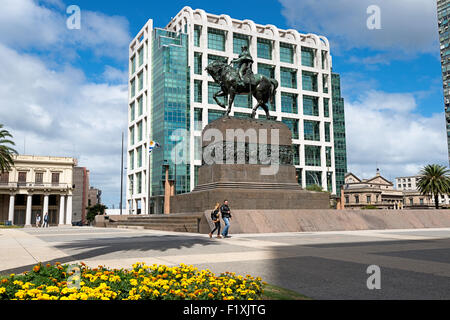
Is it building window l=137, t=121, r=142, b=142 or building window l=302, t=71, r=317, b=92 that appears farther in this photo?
building window l=302, t=71, r=317, b=92

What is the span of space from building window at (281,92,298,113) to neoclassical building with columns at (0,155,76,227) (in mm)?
46262

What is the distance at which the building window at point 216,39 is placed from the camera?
7319 cm

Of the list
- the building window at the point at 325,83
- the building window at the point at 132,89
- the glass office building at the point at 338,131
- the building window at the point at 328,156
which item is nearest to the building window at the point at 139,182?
the building window at the point at 132,89

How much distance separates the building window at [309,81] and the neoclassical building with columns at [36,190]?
173ft

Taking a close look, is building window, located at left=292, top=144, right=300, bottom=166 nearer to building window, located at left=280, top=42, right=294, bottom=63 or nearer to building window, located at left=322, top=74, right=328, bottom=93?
building window, located at left=322, top=74, right=328, bottom=93

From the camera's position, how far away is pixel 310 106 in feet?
271

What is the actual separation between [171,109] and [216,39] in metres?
17.6

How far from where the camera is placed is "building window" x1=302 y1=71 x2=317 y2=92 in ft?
271

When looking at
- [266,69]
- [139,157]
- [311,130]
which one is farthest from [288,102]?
[139,157]

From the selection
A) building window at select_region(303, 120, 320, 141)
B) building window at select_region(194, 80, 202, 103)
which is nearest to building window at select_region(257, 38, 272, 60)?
building window at select_region(194, 80, 202, 103)

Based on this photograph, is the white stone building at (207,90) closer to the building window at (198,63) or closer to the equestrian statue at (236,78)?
the building window at (198,63)

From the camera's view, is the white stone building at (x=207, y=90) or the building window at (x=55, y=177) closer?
the white stone building at (x=207, y=90)

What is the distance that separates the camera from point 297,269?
702cm
